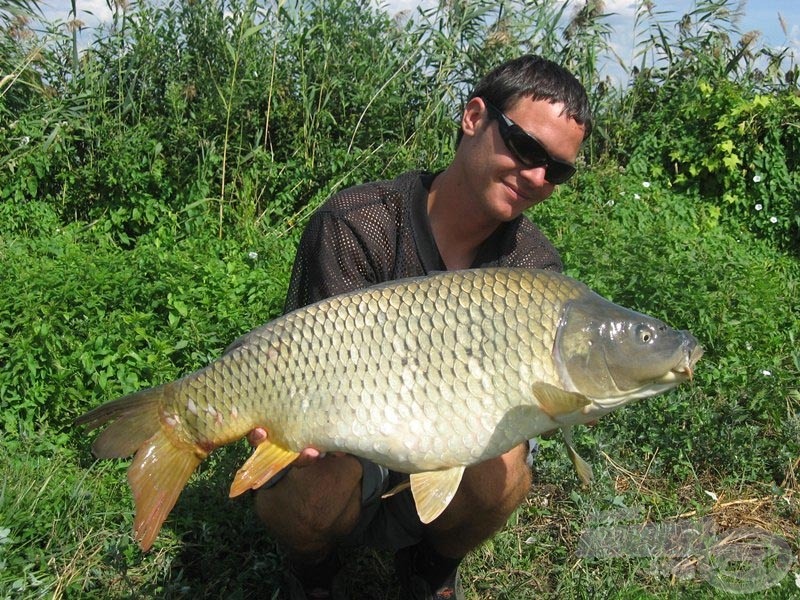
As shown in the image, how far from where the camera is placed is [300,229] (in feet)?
14.0

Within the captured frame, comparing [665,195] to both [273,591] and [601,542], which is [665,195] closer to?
[601,542]

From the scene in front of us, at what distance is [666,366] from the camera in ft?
5.37

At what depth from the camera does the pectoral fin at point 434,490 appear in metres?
1.69

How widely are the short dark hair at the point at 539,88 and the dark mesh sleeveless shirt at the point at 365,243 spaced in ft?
0.96

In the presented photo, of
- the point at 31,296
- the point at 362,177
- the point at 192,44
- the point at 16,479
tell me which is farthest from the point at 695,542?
the point at 192,44

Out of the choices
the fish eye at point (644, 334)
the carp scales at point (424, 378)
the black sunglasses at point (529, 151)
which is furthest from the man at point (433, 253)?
the fish eye at point (644, 334)

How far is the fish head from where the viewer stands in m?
1.64

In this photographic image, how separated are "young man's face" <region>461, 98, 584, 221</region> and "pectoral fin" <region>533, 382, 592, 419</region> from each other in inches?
22.1

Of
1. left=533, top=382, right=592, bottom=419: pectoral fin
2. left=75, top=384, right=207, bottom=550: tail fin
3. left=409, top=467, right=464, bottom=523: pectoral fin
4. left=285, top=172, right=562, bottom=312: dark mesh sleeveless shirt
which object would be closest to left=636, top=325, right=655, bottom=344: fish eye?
left=533, top=382, right=592, bottom=419: pectoral fin

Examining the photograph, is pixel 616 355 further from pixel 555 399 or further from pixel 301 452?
pixel 301 452

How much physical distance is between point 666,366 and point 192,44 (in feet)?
11.4

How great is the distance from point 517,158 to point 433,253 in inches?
11.5

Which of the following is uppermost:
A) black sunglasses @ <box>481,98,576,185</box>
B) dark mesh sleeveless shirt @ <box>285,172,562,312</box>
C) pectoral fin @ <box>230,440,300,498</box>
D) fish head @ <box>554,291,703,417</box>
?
black sunglasses @ <box>481,98,576,185</box>

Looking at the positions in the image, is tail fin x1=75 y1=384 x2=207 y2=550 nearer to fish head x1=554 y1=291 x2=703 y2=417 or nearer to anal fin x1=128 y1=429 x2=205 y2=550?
anal fin x1=128 y1=429 x2=205 y2=550
